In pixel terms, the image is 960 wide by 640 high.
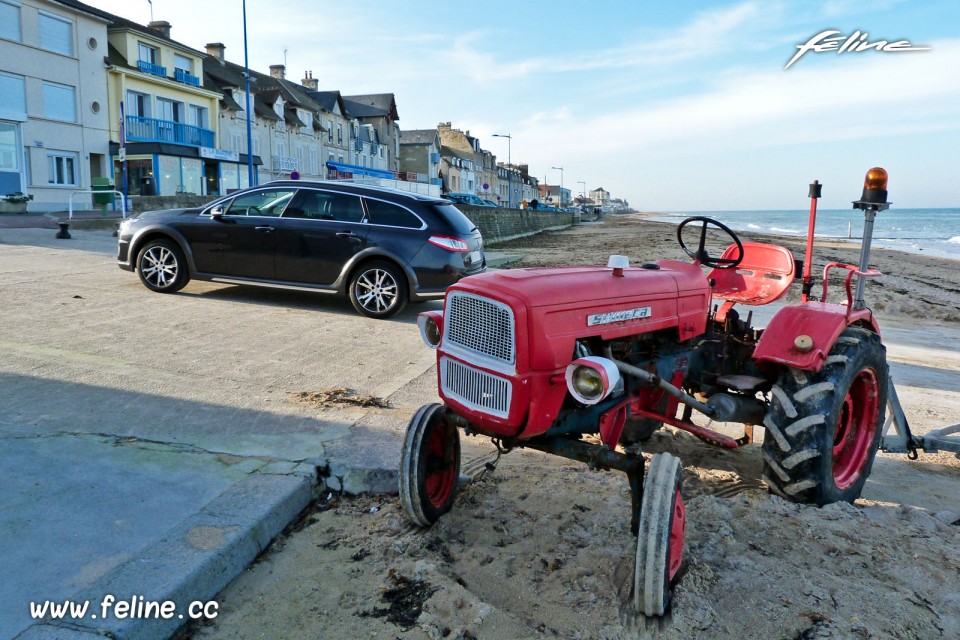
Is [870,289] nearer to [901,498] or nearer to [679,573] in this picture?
[901,498]

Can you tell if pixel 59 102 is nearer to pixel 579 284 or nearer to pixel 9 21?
pixel 9 21

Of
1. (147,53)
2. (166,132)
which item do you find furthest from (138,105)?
(147,53)

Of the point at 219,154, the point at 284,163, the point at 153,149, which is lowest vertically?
the point at 153,149

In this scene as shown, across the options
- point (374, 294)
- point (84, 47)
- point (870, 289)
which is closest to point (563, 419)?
point (374, 294)

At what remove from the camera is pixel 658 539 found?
2.69m

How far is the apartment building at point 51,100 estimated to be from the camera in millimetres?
27500

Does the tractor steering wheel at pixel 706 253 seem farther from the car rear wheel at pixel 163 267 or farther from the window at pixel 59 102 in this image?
the window at pixel 59 102

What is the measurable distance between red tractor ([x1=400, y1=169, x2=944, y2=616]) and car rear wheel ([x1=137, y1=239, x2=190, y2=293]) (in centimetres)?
653

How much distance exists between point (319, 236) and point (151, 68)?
32452 millimetres

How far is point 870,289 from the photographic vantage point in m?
14.5

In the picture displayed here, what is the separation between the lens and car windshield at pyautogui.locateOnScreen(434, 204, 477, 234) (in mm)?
8750

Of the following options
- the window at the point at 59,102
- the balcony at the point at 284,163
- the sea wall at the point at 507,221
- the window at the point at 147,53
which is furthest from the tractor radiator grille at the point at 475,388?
the balcony at the point at 284,163

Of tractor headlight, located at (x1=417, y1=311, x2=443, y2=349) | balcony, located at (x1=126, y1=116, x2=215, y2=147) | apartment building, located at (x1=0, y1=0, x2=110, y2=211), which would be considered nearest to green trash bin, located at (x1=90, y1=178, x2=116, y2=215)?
apartment building, located at (x1=0, y1=0, x2=110, y2=211)

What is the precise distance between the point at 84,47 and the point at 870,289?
32677mm
